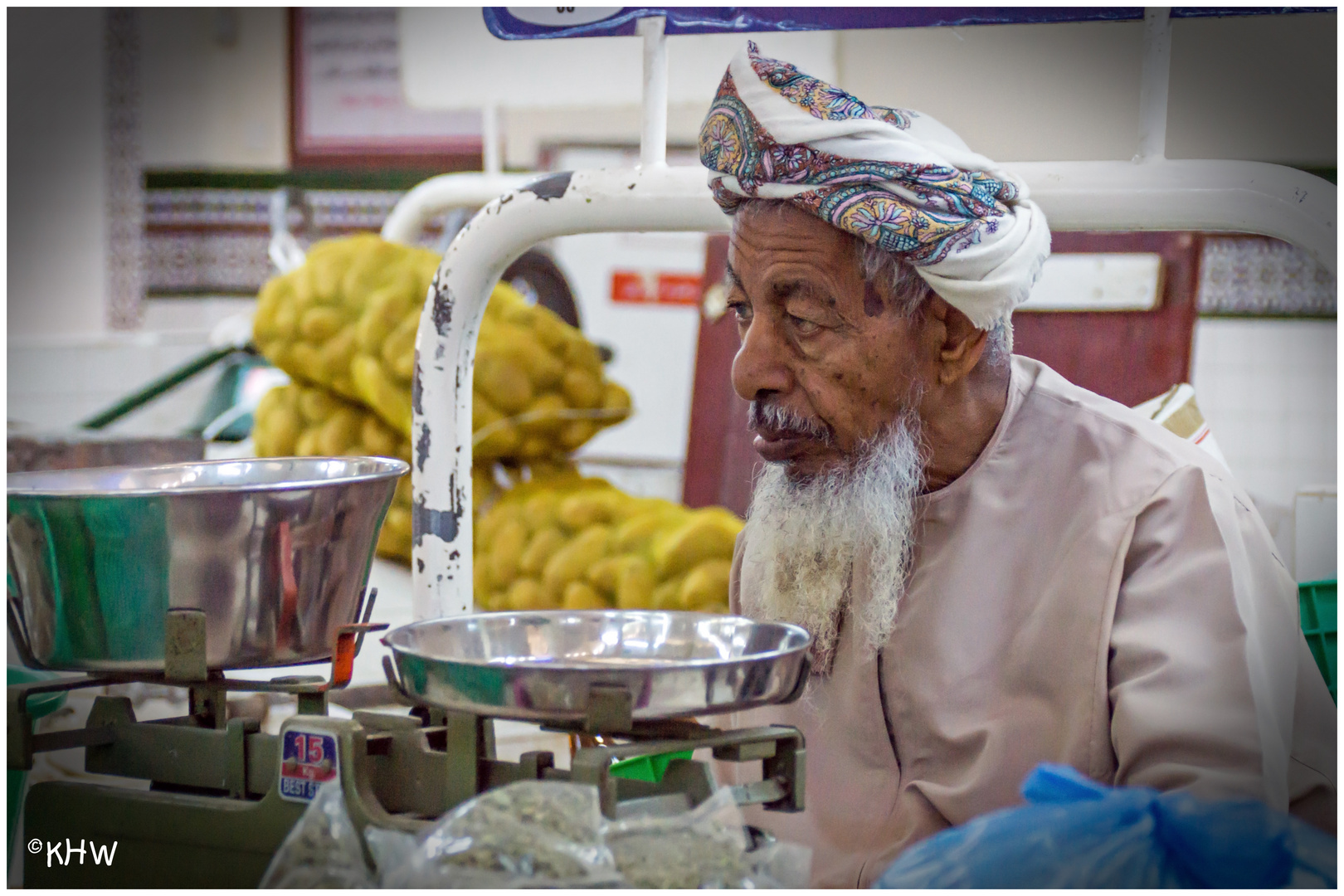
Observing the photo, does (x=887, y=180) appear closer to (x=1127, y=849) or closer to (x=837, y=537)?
(x=837, y=537)

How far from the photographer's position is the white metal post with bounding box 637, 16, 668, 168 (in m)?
1.56

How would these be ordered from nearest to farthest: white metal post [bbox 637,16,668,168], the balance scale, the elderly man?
the balance scale < the elderly man < white metal post [bbox 637,16,668,168]

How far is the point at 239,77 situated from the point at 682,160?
1.79m

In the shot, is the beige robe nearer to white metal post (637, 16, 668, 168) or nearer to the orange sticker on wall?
white metal post (637, 16, 668, 168)

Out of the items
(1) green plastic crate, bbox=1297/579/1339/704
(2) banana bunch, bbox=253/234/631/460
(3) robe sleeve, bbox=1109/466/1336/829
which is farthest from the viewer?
(2) banana bunch, bbox=253/234/631/460

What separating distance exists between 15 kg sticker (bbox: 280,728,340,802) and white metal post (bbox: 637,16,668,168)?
805mm

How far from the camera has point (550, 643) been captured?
1.18 meters

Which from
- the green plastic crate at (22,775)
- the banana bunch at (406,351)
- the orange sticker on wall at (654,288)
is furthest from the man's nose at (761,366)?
the orange sticker on wall at (654,288)

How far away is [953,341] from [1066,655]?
37cm

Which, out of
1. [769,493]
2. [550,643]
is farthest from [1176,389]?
[550,643]

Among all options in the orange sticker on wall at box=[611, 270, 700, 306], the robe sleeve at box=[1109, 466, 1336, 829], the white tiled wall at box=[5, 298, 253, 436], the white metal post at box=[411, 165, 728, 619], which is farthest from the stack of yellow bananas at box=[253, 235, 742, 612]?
the white tiled wall at box=[5, 298, 253, 436]

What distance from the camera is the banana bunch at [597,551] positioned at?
7.38 feet

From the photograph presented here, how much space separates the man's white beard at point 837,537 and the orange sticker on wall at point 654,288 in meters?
3.19

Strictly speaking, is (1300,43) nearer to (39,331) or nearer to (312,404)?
(312,404)
